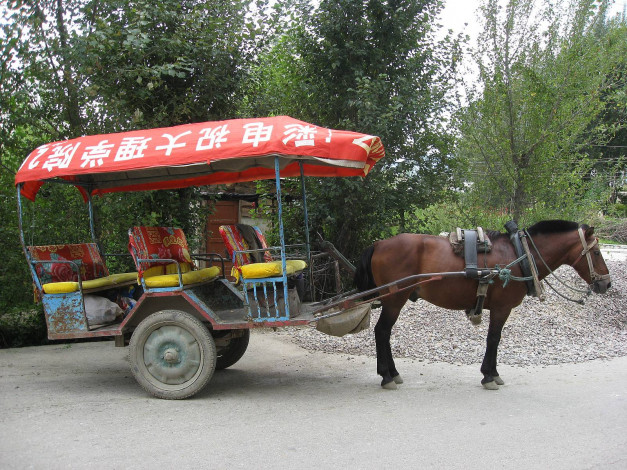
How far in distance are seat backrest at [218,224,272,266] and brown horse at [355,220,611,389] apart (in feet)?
4.36

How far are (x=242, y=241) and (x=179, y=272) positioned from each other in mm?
875

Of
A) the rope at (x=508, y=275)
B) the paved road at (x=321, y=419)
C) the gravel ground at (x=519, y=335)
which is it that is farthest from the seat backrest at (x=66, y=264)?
the rope at (x=508, y=275)

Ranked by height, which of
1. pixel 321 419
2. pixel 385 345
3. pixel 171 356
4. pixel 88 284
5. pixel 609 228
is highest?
pixel 88 284

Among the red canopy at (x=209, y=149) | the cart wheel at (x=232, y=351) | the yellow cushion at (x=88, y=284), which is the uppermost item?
the red canopy at (x=209, y=149)

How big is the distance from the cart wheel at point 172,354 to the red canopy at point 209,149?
5.00 ft

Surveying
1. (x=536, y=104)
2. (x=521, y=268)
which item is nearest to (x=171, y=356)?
(x=521, y=268)

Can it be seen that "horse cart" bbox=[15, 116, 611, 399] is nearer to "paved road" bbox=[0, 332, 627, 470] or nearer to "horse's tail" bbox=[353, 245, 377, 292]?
"horse's tail" bbox=[353, 245, 377, 292]

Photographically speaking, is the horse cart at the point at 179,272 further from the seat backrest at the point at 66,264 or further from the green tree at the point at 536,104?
the green tree at the point at 536,104

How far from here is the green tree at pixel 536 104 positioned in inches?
363

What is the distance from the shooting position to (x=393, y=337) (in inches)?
313

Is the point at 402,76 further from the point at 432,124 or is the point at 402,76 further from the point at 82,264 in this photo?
the point at 82,264

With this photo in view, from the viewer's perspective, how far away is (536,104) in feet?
30.8

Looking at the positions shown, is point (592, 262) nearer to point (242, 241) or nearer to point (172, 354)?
point (242, 241)

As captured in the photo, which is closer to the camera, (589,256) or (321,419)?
(321,419)
